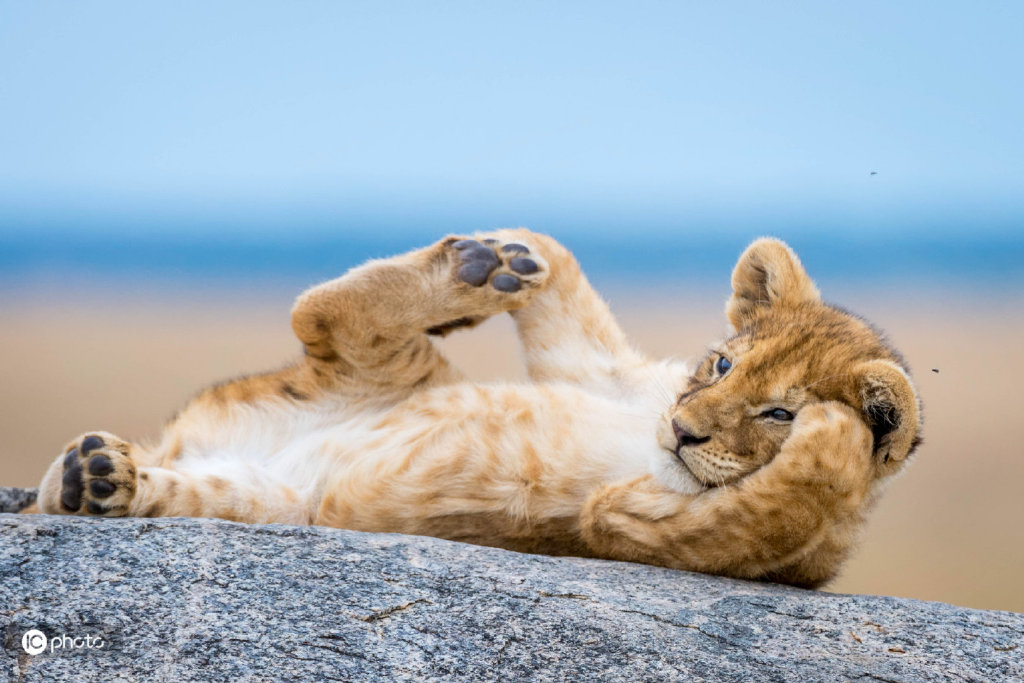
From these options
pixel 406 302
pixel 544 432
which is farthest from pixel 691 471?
pixel 406 302

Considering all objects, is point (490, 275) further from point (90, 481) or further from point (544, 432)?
point (90, 481)

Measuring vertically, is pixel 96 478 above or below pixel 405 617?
above

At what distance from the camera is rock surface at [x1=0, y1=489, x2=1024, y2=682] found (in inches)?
126

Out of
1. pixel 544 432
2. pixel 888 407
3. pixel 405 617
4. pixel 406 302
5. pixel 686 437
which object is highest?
pixel 406 302

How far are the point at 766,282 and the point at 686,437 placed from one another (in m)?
1.13

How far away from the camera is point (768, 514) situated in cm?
379

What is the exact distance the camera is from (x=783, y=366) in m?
3.99

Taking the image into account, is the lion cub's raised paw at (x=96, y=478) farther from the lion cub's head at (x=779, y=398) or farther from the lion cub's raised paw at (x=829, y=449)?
the lion cub's raised paw at (x=829, y=449)

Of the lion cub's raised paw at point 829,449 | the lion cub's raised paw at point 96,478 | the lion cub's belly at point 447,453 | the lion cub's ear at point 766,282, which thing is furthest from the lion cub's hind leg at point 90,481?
the lion cub's ear at point 766,282

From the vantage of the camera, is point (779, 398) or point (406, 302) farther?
point (406, 302)

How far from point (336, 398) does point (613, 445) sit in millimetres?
1501

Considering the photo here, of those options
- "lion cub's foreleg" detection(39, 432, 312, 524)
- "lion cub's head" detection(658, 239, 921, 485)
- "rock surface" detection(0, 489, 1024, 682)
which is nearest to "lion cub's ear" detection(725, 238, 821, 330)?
"lion cub's head" detection(658, 239, 921, 485)

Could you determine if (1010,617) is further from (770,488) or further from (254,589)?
(254,589)

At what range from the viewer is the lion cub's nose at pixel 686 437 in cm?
393
